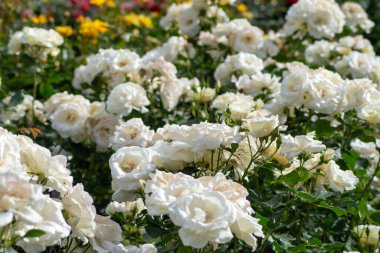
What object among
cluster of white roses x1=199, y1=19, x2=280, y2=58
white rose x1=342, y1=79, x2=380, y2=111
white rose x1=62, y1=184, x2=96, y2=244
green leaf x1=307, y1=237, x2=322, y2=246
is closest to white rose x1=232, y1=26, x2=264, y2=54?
cluster of white roses x1=199, y1=19, x2=280, y2=58

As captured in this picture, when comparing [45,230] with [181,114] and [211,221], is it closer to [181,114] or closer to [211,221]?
[211,221]

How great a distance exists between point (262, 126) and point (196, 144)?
0.64 feet


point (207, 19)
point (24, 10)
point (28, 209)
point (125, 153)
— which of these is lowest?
point (24, 10)

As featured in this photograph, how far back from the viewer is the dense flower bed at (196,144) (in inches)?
60.8

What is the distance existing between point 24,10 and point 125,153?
11.9 feet

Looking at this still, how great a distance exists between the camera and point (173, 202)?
Result: 1483 mm

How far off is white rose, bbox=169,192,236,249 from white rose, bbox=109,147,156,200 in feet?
1.12

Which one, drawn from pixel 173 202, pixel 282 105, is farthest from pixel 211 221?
pixel 282 105

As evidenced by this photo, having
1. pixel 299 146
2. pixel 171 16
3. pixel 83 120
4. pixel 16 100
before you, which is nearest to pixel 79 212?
pixel 299 146

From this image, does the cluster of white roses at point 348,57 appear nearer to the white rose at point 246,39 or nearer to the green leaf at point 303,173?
the white rose at point 246,39

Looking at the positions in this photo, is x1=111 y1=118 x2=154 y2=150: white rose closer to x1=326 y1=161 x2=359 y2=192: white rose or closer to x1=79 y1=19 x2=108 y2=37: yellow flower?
x1=326 y1=161 x2=359 y2=192: white rose

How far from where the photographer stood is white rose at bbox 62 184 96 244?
1.72 meters

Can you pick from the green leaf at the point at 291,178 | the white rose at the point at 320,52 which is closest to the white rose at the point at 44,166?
the green leaf at the point at 291,178

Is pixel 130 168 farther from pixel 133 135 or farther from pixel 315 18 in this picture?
pixel 315 18
